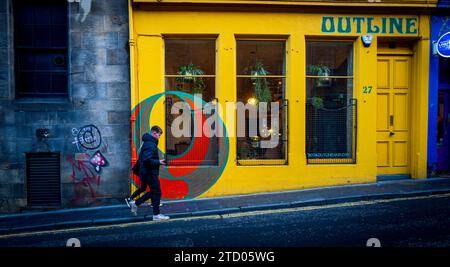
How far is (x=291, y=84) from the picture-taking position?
8969 mm

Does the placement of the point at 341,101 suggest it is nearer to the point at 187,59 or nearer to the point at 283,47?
the point at 283,47

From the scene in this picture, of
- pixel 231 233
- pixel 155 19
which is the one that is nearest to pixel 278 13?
pixel 155 19

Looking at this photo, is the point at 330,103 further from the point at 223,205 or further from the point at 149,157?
the point at 149,157

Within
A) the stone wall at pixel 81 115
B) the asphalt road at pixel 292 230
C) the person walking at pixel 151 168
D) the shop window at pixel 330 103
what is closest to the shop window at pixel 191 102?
the stone wall at pixel 81 115

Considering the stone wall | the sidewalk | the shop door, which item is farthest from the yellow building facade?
the shop door

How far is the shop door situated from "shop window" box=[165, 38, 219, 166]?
21.8ft

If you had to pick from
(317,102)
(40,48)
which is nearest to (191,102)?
(317,102)

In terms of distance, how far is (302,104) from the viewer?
899 centimetres

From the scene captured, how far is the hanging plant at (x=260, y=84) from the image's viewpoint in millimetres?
9195

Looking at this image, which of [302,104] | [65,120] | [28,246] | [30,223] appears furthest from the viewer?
[302,104]

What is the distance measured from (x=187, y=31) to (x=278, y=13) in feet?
8.14

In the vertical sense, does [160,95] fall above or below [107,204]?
above

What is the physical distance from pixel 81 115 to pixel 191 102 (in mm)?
2842

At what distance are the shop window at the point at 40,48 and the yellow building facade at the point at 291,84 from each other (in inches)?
77.3
